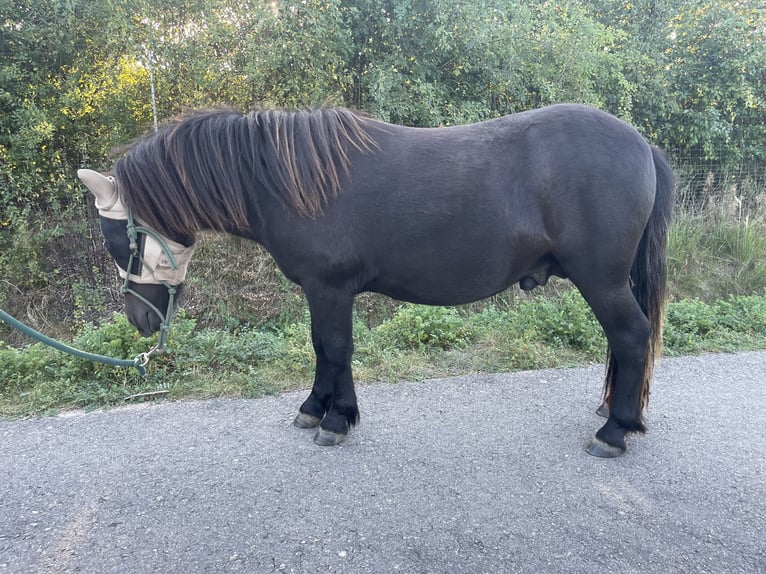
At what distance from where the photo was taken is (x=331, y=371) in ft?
8.53

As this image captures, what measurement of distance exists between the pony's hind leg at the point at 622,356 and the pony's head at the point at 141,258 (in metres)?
2.13

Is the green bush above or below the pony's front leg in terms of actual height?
below

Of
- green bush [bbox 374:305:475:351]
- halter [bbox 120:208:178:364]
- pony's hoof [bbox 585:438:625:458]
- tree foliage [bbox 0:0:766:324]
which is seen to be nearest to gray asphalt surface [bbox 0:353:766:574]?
pony's hoof [bbox 585:438:625:458]

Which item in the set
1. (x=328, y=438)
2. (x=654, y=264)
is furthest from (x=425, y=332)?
(x=654, y=264)

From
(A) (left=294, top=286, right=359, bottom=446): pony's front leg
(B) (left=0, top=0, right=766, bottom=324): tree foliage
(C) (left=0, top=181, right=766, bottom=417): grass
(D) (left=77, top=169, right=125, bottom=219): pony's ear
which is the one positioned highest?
(B) (left=0, top=0, right=766, bottom=324): tree foliage

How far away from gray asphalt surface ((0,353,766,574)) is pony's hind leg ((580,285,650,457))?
11 centimetres

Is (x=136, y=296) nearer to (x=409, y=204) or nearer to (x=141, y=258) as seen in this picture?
(x=141, y=258)

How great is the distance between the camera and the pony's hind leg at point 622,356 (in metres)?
2.31

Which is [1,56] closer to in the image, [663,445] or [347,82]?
[347,82]

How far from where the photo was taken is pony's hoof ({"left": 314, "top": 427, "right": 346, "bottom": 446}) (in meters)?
2.45

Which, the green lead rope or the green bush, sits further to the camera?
the green bush

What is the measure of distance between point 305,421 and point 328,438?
0.25m

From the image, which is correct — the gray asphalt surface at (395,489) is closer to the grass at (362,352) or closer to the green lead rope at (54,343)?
the grass at (362,352)

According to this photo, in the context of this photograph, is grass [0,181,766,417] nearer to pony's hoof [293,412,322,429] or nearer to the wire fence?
pony's hoof [293,412,322,429]
